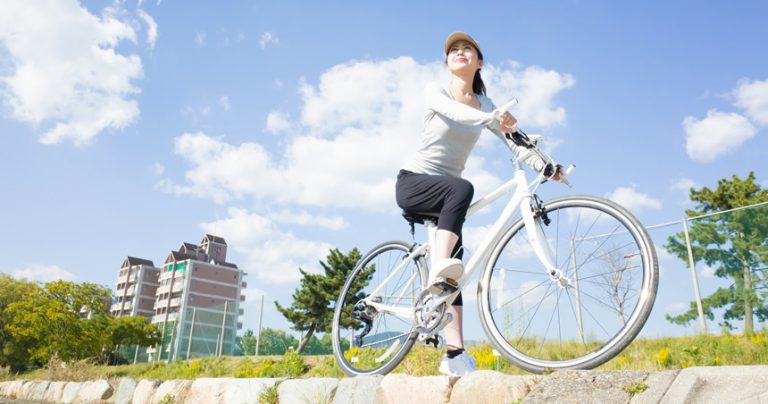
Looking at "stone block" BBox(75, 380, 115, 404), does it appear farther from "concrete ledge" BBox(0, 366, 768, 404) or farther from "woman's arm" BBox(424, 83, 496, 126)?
"woman's arm" BBox(424, 83, 496, 126)

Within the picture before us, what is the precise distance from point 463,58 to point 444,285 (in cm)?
137

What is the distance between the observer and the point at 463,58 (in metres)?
3.27

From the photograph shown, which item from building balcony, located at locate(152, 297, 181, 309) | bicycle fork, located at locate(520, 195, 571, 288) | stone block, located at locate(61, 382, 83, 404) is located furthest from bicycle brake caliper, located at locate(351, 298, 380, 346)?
building balcony, located at locate(152, 297, 181, 309)

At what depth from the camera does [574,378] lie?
2.21 meters

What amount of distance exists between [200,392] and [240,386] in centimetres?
50

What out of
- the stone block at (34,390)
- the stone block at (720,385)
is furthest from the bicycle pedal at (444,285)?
the stone block at (34,390)

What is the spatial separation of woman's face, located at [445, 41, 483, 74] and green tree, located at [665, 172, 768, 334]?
425cm

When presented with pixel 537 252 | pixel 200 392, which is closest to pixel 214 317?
pixel 200 392

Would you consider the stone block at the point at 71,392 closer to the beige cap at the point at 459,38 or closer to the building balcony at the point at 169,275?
the beige cap at the point at 459,38

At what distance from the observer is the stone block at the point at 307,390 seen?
3182mm

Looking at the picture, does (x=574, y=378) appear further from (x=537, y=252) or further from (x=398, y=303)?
(x=398, y=303)

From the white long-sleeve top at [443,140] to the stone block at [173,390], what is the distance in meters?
2.52

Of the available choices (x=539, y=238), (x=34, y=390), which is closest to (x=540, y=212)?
(x=539, y=238)

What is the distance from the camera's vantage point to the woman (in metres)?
2.97
